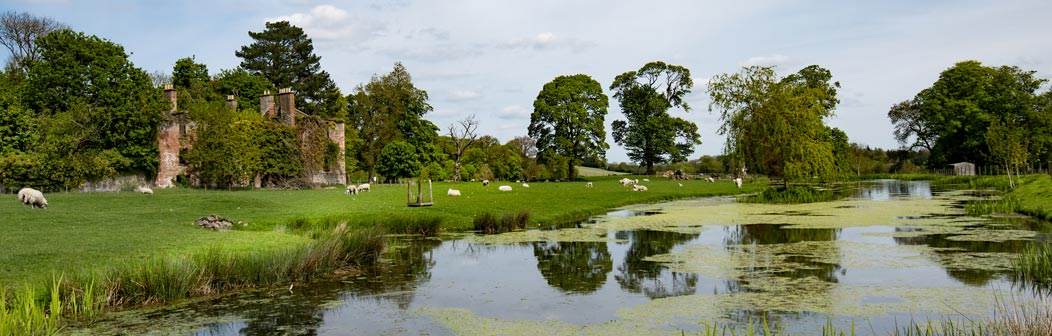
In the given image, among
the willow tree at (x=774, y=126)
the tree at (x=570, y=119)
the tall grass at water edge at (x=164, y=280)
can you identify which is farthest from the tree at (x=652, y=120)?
the tall grass at water edge at (x=164, y=280)

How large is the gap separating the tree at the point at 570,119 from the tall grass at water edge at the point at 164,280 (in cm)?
5329

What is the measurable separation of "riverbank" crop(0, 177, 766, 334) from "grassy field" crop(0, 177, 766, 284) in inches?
0.7

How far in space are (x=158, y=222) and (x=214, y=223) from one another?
1.41 meters

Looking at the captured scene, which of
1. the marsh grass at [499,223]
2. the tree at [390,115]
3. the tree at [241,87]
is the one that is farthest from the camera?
the tree at [390,115]

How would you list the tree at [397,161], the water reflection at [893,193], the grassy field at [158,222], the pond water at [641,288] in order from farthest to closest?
the tree at [397,161]
the water reflection at [893,193]
the grassy field at [158,222]
the pond water at [641,288]

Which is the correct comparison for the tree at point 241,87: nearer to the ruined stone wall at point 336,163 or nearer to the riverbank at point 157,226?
the ruined stone wall at point 336,163

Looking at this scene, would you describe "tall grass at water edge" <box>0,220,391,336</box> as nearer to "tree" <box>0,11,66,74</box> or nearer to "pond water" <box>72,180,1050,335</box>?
"pond water" <box>72,180,1050,335</box>

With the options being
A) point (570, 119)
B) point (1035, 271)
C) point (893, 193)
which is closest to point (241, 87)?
point (570, 119)

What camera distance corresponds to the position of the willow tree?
116ft

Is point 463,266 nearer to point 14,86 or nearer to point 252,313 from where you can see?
point 252,313

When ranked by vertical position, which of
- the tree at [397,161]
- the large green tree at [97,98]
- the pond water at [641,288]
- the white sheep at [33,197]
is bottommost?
the pond water at [641,288]

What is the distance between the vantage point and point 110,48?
41281 mm

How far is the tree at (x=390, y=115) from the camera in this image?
63.6 m

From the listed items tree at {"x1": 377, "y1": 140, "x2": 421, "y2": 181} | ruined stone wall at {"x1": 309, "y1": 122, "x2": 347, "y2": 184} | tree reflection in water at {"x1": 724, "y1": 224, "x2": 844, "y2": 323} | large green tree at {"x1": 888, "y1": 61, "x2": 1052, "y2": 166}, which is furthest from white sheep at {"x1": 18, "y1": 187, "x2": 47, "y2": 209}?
large green tree at {"x1": 888, "y1": 61, "x2": 1052, "y2": 166}
